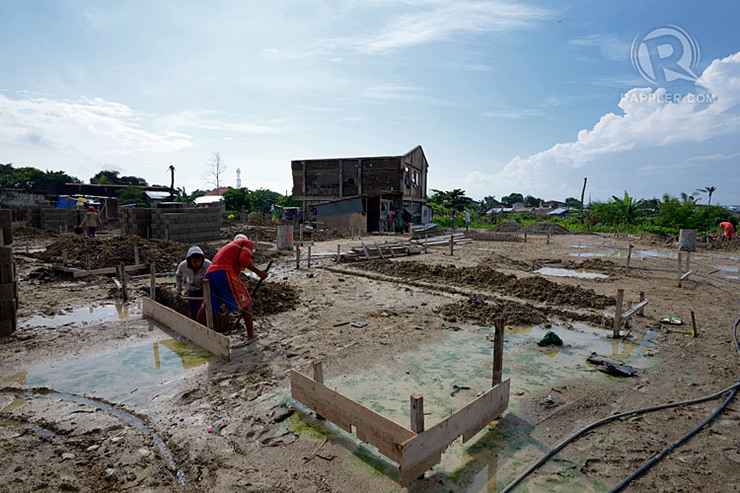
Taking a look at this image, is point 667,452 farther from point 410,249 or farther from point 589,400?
point 410,249

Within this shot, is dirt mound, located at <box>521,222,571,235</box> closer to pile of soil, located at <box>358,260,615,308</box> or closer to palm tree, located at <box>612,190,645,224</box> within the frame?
palm tree, located at <box>612,190,645,224</box>

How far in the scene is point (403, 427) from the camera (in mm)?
3100

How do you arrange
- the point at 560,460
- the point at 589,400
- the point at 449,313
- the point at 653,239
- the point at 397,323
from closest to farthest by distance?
1. the point at 560,460
2. the point at 589,400
3. the point at 397,323
4. the point at 449,313
5. the point at 653,239

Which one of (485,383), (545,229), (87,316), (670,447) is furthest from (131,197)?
(670,447)

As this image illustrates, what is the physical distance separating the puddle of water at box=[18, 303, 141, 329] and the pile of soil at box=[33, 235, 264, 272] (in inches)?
156

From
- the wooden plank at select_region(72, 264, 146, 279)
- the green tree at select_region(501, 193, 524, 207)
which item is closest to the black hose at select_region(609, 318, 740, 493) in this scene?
the wooden plank at select_region(72, 264, 146, 279)

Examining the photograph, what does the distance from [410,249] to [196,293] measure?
36.8 ft

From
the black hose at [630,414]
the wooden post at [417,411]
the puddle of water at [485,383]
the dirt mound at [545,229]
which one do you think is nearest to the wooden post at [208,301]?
the puddle of water at [485,383]

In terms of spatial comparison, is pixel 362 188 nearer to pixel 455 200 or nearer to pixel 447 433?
pixel 455 200

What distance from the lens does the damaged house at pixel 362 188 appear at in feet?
85.5

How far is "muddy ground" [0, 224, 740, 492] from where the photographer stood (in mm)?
3160

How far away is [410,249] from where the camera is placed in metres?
16.8

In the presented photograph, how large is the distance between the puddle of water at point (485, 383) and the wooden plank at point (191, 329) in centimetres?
169

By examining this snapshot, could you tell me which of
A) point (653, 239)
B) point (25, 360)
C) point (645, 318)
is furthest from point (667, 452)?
point (653, 239)
